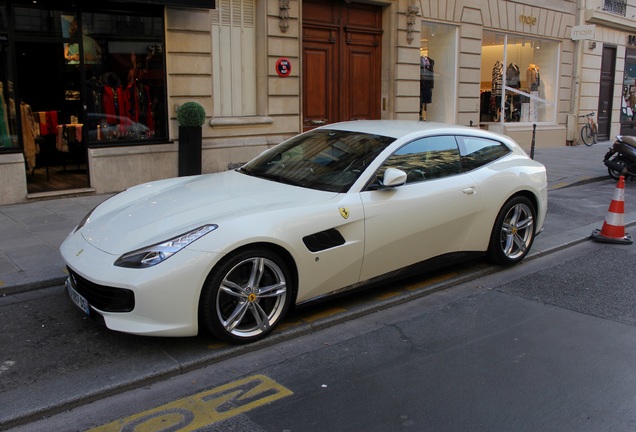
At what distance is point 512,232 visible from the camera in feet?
21.1

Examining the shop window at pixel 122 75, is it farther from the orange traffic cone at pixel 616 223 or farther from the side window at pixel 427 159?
the orange traffic cone at pixel 616 223

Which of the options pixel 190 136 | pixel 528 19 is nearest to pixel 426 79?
pixel 528 19

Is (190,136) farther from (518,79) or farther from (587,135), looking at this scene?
(587,135)

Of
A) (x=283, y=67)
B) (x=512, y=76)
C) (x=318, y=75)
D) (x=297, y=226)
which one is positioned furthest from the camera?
(x=512, y=76)

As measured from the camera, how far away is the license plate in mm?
4199

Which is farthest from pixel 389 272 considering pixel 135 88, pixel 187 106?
pixel 135 88

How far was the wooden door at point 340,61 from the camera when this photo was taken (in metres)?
13.2

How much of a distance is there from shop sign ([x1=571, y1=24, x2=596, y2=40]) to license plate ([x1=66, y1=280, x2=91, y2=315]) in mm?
19694

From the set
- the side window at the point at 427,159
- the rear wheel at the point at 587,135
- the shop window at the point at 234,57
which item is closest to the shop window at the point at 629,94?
the rear wheel at the point at 587,135

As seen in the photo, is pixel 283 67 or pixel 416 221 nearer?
pixel 416 221

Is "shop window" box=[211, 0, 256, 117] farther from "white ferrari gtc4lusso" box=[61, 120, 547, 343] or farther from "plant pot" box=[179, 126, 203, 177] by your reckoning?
"white ferrari gtc4lusso" box=[61, 120, 547, 343]

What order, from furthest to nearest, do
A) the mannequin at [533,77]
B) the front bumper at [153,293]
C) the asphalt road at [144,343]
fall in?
1. the mannequin at [533,77]
2. the front bumper at [153,293]
3. the asphalt road at [144,343]

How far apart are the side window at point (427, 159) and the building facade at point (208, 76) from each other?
248 inches

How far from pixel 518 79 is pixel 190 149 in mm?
12944
